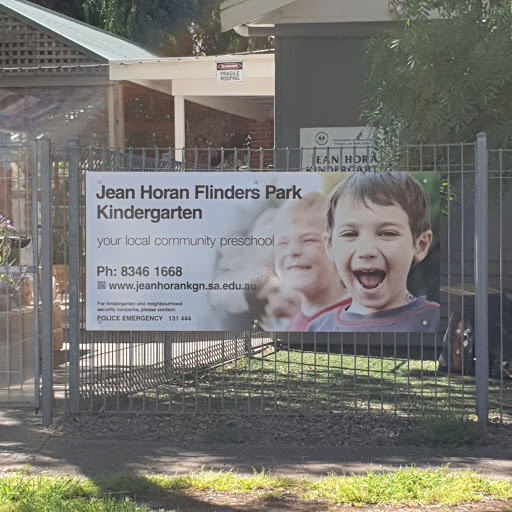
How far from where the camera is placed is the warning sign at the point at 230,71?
576 inches

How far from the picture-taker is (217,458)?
22.5 ft

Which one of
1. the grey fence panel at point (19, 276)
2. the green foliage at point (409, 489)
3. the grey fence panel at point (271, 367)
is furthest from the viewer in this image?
the grey fence panel at point (271, 367)

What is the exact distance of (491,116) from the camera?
336 inches

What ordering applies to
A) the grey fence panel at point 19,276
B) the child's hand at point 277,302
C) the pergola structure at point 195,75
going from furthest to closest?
1. the pergola structure at point 195,75
2. the grey fence panel at point 19,276
3. the child's hand at point 277,302

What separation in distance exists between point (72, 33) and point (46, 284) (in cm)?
997

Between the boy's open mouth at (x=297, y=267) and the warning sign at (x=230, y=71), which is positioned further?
the warning sign at (x=230, y=71)

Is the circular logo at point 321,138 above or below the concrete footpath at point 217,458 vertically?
above

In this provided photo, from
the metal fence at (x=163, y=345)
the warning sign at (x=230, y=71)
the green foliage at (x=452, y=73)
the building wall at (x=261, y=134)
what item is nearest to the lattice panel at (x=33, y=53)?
the warning sign at (x=230, y=71)

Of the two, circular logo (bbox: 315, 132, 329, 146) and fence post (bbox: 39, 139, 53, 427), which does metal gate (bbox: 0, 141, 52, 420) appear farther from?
circular logo (bbox: 315, 132, 329, 146)

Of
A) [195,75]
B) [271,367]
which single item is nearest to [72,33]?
[195,75]

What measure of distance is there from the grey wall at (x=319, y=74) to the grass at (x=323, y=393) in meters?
2.94

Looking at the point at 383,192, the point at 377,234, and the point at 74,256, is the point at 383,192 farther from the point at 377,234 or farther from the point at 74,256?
the point at 74,256

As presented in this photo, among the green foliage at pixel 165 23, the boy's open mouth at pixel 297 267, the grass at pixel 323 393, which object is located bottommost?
the grass at pixel 323 393

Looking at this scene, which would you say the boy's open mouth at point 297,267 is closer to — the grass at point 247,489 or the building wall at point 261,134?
the grass at point 247,489
